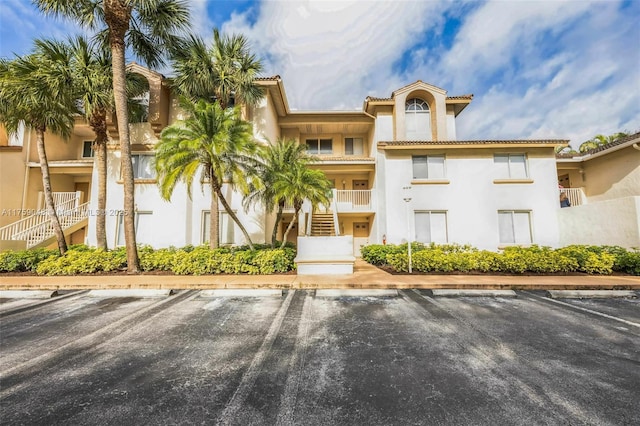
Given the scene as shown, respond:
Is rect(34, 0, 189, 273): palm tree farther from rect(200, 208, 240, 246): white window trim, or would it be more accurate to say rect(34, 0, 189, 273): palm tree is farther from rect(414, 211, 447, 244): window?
rect(414, 211, 447, 244): window

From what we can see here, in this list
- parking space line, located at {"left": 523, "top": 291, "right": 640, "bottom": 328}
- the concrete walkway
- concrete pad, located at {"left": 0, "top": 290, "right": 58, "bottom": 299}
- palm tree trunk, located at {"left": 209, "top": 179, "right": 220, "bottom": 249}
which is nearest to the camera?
parking space line, located at {"left": 523, "top": 291, "right": 640, "bottom": 328}

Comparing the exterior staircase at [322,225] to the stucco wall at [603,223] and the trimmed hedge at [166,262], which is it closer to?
the trimmed hedge at [166,262]

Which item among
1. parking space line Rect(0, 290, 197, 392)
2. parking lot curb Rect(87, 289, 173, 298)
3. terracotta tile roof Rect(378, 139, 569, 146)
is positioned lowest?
parking space line Rect(0, 290, 197, 392)

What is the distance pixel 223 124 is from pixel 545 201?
16484mm

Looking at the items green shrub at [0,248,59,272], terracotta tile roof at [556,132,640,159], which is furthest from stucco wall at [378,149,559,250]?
green shrub at [0,248,59,272]

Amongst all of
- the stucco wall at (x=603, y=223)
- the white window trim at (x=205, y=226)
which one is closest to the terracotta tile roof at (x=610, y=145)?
the stucco wall at (x=603, y=223)

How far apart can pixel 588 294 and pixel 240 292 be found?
10.1m

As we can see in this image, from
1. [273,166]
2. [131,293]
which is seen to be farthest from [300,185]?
[131,293]

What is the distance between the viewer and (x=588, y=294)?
287 inches

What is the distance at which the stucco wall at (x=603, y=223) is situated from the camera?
10602mm

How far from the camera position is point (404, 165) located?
14211mm

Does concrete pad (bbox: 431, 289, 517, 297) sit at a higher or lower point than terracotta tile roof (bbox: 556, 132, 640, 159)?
lower

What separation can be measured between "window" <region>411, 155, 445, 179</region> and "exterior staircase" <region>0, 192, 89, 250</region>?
19298 millimetres

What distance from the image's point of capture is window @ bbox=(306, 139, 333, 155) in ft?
63.0
